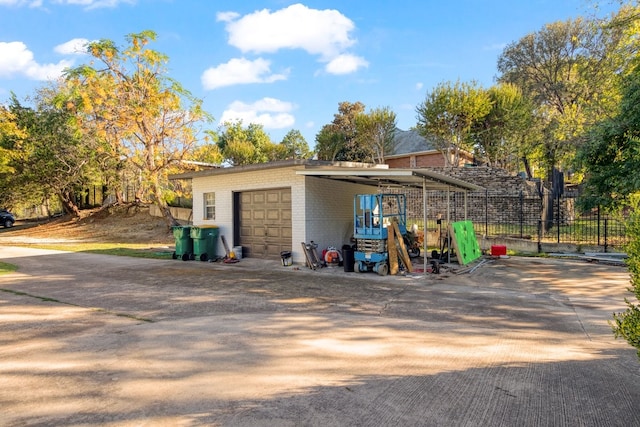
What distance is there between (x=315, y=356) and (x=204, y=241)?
34.0 ft

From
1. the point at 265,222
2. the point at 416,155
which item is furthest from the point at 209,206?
the point at 416,155

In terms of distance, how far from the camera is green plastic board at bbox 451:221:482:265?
12.4 m

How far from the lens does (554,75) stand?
111 feet

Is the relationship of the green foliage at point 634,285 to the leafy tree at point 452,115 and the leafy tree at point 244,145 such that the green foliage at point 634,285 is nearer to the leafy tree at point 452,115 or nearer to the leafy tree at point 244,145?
the leafy tree at point 452,115

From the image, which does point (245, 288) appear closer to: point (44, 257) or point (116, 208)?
point (44, 257)

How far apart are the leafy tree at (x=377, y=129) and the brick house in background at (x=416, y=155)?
5.80 feet

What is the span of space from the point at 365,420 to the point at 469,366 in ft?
5.55

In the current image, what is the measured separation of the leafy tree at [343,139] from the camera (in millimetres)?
38812

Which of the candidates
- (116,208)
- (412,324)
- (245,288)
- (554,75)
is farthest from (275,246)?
(554,75)

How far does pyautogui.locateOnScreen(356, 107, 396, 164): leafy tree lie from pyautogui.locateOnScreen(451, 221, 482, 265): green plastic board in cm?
2240

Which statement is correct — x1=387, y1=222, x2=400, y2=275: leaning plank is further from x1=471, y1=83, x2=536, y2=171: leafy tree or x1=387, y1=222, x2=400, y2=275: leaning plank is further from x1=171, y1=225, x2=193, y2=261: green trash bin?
x1=471, y1=83, x2=536, y2=171: leafy tree

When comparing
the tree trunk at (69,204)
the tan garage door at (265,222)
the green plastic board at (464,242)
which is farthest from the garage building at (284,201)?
the tree trunk at (69,204)

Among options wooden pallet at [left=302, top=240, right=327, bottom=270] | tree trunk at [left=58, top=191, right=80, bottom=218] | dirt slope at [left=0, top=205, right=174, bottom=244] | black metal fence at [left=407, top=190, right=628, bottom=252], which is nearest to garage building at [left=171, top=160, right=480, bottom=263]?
wooden pallet at [left=302, top=240, right=327, bottom=270]

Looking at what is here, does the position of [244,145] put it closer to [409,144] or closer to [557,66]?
[409,144]
